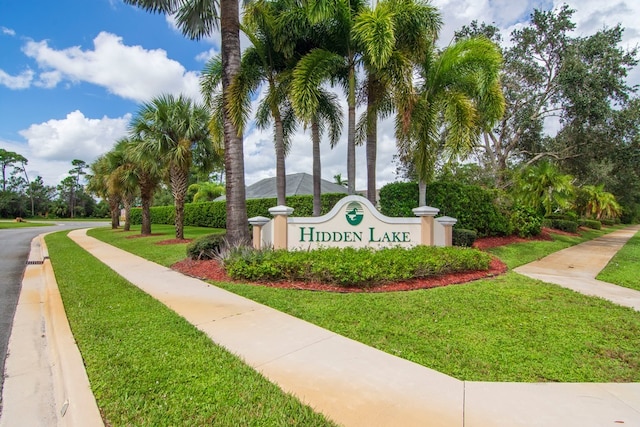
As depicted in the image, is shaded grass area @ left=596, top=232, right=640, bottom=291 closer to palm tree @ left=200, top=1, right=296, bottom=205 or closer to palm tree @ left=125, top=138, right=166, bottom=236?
palm tree @ left=200, top=1, right=296, bottom=205

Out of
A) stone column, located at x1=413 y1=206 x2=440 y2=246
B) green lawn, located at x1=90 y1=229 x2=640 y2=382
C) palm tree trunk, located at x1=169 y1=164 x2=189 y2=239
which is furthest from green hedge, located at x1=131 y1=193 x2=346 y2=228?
green lawn, located at x1=90 y1=229 x2=640 y2=382

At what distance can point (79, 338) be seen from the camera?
13.7ft

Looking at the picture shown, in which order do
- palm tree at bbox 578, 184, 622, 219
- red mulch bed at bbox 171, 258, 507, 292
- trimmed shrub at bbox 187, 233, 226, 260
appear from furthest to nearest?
palm tree at bbox 578, 184, 622, 219
trimmed shrub at bbox 187, 233, 226, 260
red mulch bed at bbox 171, 258, 507, 292

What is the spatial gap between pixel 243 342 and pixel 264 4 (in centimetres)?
1017

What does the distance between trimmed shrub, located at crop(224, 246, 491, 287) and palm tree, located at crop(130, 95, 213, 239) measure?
992 centimetres

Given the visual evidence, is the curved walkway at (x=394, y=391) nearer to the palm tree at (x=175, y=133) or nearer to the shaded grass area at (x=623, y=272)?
the shaded grass area at (x=623, y=272)

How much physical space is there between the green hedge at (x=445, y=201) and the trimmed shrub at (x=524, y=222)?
8.36 ft

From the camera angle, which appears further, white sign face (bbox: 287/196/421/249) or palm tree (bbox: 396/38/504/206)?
palm tree (bbox: 396/38/504/206)

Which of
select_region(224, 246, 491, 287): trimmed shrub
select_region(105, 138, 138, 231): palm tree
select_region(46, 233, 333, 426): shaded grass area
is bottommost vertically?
select_region(46, 233, 333, 426): shaded grass area

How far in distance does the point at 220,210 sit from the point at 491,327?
2317cm

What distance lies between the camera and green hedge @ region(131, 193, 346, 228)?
17375 mm

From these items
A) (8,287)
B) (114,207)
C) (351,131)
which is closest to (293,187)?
(351,131)

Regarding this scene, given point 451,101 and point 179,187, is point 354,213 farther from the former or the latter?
point 179,187

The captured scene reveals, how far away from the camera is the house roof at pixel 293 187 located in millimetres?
A: 22906
